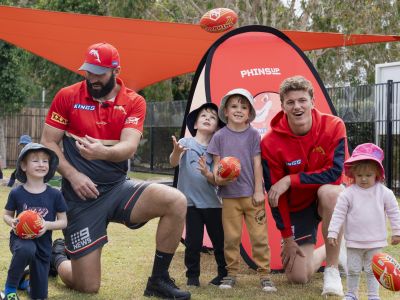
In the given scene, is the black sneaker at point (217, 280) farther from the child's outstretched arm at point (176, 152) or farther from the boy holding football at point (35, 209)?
the boy holding football at point (35, 209)

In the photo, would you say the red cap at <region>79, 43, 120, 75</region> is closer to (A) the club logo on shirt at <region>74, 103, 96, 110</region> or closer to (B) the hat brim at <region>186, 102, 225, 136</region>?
(A) the club logo on shirt at <region>74, 103, 96, 110</region>

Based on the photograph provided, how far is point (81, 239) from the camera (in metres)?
4.98

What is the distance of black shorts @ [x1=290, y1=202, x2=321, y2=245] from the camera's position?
5.28 metres

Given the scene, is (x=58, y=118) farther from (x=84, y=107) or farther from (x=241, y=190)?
(x=241, y=190)

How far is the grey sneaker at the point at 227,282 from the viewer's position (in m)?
5.11

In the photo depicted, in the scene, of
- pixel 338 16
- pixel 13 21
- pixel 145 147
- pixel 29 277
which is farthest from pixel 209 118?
pixel 145 147

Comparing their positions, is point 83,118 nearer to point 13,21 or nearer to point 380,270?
point 380,270

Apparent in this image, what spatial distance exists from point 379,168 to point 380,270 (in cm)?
70

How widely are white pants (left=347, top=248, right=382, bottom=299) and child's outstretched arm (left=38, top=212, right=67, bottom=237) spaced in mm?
1839

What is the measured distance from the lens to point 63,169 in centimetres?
485

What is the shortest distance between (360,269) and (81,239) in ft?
6.32

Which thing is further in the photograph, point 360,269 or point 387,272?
point 360,269

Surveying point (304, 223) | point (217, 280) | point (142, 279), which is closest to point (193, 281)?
point (217, 280)

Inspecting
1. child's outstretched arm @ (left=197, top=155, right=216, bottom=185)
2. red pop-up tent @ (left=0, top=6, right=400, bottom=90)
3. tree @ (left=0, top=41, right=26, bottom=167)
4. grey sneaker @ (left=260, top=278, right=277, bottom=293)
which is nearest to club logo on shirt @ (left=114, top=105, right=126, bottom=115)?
child's outstretched arm @ (left=197, top=155, right=216, bottom=185)
